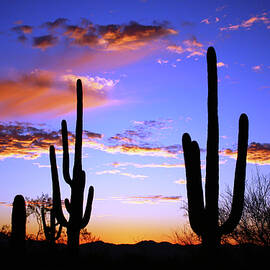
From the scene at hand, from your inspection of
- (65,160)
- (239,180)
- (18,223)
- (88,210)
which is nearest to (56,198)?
(88,210)

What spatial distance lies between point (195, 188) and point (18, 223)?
3499 mm

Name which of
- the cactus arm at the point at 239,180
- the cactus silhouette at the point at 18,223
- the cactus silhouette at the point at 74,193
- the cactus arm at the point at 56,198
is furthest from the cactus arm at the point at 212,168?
the cactus arm at the point at 56,198

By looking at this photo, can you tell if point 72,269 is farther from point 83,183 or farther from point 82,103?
point 82,103

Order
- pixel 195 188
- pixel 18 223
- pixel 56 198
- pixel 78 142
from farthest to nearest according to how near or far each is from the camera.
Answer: pixel 78 142, pixel 56 198, pixel 195 188, pixel 18 223

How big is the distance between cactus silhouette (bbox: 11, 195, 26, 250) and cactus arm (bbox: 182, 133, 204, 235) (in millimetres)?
3325

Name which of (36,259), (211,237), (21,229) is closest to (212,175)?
(211,237)

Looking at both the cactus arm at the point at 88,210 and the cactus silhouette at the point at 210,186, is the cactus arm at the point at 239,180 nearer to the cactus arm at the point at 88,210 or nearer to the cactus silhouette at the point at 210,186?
the cactus silhouette at the point at 210,186

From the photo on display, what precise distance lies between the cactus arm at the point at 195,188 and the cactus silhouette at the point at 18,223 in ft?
10.9

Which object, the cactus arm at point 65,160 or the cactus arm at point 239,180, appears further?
the cactus arm at point 65,160

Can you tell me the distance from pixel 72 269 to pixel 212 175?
5468mm

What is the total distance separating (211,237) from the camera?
7324 mm

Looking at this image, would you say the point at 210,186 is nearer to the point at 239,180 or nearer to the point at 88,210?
the point at 239,180

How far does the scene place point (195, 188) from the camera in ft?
24.1

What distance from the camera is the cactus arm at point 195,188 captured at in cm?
736
